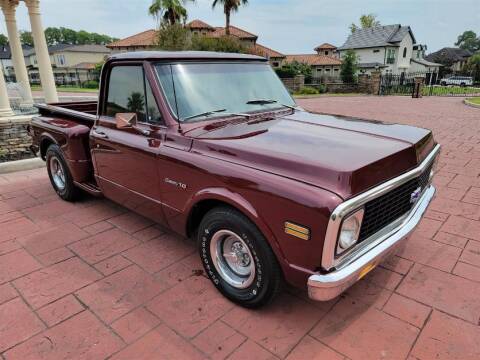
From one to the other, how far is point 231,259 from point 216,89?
1559 millimetres

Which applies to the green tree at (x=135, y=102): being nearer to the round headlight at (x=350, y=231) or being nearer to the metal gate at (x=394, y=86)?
the round headlight at (x=350, y=231)

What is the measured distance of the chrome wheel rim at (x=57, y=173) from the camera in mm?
4832

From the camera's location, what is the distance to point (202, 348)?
2.31 metres

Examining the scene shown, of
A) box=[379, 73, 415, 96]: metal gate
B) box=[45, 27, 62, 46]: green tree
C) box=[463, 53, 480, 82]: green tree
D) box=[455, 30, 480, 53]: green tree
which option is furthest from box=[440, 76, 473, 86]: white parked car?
box=[45, 27, 62, 46]: green tree

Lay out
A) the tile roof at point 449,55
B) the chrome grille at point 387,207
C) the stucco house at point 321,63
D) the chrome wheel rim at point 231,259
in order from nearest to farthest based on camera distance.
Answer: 1. the chrome grille at point 387,207
2. the chrome wheel rim at point 231,259
3. the stucco house at point 321,63
4. the tile roof at point 449,55

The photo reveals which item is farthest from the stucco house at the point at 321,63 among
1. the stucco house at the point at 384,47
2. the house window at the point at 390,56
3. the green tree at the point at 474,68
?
the green tree at the point at 474,68

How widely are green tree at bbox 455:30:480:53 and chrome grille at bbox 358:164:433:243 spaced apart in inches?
4931

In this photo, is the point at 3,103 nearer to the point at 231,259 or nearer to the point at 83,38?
the point at 231,259

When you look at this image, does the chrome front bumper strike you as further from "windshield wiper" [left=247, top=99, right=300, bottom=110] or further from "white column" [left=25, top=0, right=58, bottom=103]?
"white column" [left=25, top=0, right=58, bottom=103]

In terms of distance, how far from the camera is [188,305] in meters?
2.71

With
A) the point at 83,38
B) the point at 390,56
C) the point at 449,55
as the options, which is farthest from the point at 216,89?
the point at 83,38

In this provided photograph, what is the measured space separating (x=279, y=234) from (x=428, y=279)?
1737 mm

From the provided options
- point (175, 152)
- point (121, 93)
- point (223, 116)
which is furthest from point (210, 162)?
point (121, 93)

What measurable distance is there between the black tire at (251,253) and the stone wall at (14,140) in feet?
21.5
